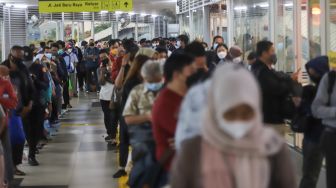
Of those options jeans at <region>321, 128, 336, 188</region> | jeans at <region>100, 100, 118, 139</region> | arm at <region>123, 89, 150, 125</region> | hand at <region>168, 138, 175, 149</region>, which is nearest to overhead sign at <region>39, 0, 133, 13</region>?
jeans at <region>100, 100, 118, 139</region>

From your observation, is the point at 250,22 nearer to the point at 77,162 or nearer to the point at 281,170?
the point at 77,162

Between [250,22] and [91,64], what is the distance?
365 inches

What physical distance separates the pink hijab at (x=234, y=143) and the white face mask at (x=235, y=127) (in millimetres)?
17

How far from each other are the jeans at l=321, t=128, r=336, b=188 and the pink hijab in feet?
8.95

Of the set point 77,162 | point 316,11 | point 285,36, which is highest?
point 316,11

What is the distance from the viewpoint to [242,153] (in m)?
2.50

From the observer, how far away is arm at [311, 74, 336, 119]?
515 cm

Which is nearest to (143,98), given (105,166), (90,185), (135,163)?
(135,163)

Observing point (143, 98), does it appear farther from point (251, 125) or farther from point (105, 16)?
point (105, 16)

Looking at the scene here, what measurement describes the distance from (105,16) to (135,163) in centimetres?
2665

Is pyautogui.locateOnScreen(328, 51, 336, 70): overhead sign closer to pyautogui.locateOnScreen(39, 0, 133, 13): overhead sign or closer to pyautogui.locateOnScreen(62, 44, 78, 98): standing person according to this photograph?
pyautogui.locateOnScreen(62, 44, 78, 98): standing person

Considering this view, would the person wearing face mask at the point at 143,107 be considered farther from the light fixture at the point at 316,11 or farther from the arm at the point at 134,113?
the light fixture at the point at 316,11

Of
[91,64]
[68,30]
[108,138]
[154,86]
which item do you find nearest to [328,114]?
[154,86]

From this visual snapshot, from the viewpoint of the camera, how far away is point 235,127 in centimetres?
244
